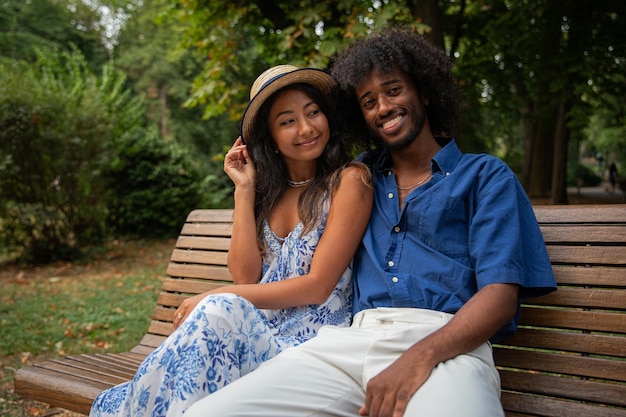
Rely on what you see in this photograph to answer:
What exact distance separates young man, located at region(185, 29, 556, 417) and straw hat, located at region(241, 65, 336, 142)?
11 centimetres

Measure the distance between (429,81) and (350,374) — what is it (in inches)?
56.0

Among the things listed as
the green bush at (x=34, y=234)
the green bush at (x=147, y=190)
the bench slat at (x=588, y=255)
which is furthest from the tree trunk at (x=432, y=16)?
the green bush at (x=147, y=190)

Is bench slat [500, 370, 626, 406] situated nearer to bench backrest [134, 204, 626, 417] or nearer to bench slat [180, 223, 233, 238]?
bench backrest [134, 204, 626, 417]

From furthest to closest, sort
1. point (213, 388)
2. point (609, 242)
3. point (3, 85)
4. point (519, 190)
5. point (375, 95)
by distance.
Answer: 1. point (3, 85)
2. point (375, 95)
3. point (609, 242)
4. point (519, 190)
5. point (213, 388)

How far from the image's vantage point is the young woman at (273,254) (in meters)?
2.18

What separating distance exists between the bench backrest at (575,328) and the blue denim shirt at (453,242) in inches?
10.3

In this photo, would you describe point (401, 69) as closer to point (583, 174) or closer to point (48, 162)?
point (48, 162)

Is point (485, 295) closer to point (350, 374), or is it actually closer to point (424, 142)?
point (350, 374)

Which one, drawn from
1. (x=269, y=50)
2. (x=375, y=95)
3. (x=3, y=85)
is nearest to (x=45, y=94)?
(x=3, y=85)

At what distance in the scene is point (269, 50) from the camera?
7602mm

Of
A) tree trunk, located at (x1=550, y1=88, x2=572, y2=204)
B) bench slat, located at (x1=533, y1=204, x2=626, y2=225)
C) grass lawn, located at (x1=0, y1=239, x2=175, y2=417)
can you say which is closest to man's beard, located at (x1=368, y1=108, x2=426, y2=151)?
bench slat, located at (x1=533, y1=204, x2=626, y2=225)

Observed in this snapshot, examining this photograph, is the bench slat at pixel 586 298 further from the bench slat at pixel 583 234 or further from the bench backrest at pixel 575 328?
the bench slat at pixel 583 234

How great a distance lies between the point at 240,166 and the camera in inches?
121

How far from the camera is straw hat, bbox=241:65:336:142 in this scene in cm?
280
